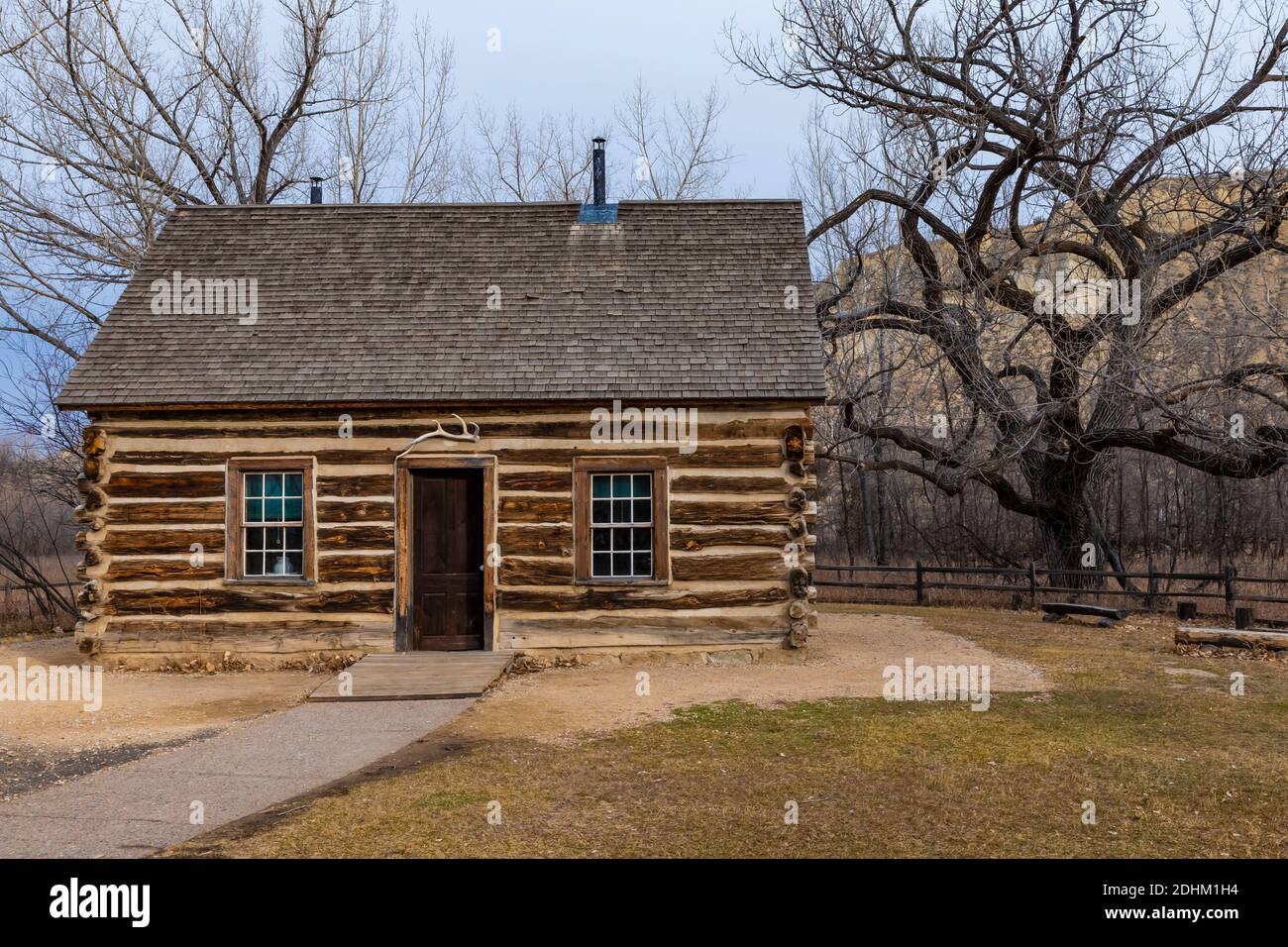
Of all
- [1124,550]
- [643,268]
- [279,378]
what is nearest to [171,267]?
[279,378]

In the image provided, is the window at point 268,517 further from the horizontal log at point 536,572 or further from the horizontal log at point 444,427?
the horizontal log at point 536,572

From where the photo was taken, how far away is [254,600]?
13.1 meters

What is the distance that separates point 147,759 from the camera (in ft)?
28.4

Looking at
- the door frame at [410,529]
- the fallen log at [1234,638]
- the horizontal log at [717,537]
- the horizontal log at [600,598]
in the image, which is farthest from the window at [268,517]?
the fallen log at [1234,638]

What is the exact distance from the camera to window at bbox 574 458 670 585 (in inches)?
515

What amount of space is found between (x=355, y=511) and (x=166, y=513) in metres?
2.34

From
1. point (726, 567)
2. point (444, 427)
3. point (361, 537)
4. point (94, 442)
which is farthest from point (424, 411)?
point (726, 567)

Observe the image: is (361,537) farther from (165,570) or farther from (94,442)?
(94,442)

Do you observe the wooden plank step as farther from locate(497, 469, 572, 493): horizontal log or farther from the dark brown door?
locate(497, 469, 572, 493): horizontal log

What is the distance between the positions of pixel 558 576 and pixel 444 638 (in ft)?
5.39

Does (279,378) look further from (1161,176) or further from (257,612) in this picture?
(1161,176)

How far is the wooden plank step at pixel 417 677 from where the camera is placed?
11070 mm

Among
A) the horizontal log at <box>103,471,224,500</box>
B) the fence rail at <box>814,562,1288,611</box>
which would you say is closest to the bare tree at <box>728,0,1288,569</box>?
the fence rail at <box>814,562,1288,611</box>

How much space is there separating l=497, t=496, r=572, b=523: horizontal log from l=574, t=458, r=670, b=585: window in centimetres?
15
